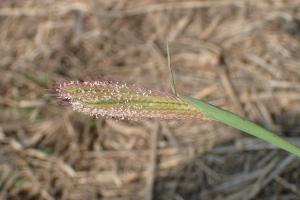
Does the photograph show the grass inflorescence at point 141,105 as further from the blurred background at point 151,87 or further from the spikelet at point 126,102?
the blurred background at point 151,87

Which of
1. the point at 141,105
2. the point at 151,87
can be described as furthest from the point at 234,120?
the point at 151,87

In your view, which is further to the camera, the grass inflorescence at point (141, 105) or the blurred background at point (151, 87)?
the blurred background at point (151, 87)

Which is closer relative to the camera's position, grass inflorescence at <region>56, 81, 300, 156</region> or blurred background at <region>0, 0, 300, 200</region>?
grass inflorescence at <region>56, 81, 300, 156</region>

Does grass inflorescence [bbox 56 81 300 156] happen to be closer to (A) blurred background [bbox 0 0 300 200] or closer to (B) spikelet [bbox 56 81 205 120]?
(B) spikelet [bbox 56 81 205 120]

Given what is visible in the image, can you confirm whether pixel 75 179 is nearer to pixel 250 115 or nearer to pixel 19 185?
pixel 19 185

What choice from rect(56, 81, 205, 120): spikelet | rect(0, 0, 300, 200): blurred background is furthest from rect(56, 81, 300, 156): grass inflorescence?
rect(0, 0, 300, 200): blurred background

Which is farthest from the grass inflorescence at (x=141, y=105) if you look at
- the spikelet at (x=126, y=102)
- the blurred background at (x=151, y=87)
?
the blurred background at (x=151, y=87)
